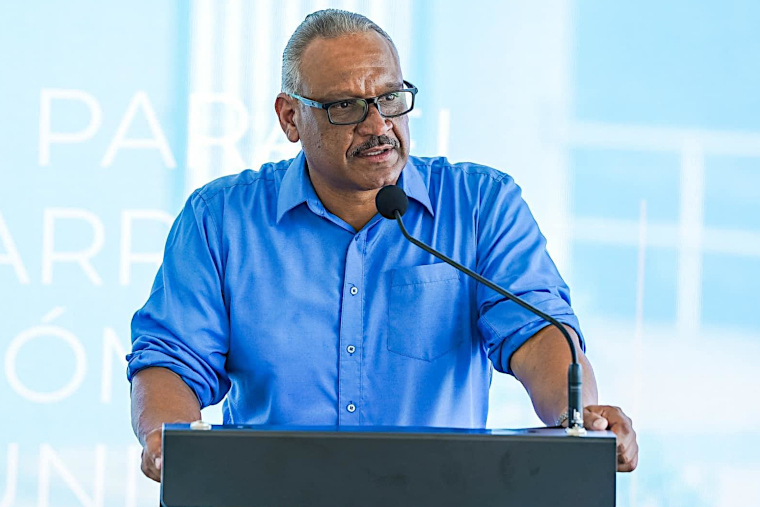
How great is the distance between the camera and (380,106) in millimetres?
1990

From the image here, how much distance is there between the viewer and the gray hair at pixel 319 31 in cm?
207

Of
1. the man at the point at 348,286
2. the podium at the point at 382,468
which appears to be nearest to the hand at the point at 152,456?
the podium at the point at 382,468

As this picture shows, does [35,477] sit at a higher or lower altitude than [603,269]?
lower

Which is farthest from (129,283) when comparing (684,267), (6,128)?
(684,267)

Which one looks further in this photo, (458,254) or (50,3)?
(50,3)

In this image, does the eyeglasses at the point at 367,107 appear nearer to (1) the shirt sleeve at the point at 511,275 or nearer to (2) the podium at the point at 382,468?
(1) the shirt sleeve at the point at 511,275

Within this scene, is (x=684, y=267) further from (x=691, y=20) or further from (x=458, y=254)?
(x=458, y=254)

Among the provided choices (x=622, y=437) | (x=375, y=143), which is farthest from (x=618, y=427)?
(x=375, y=143)

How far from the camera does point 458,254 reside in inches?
80.4

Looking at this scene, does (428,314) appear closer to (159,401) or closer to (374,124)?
(374,124)

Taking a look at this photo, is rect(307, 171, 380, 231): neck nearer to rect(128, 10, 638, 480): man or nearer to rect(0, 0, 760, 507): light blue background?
rect(128, 10, 638, 480): man

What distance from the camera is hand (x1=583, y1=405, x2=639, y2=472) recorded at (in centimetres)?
137

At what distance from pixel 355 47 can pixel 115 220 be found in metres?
1.63

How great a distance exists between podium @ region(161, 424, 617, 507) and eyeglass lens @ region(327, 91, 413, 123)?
3.02 feet
